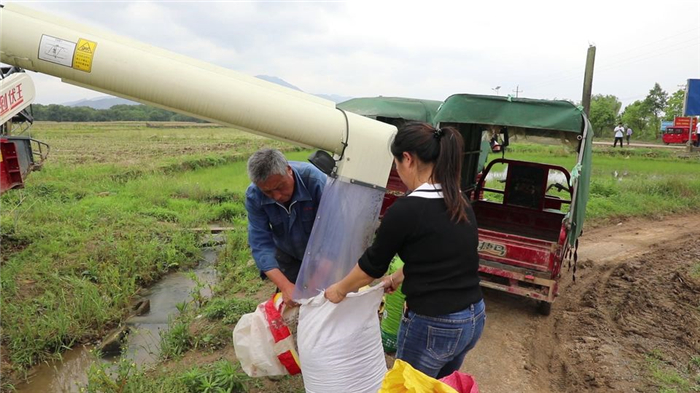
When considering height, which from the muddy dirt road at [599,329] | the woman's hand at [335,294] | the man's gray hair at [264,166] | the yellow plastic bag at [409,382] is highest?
the man's gray hair at [264,166]

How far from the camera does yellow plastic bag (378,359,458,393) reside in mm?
1415

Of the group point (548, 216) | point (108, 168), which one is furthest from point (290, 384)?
point (108, 168)

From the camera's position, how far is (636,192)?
10578 mm

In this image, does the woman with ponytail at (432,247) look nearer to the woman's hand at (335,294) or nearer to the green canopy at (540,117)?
the woman's hand at (335,294)

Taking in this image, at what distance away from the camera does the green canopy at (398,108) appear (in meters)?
7.72

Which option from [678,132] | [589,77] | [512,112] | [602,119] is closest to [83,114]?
Answer: [602,119]

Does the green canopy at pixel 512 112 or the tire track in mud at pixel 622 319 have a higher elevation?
the green canopy at pixel 512 112

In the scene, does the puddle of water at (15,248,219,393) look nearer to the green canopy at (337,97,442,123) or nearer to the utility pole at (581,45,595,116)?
the green canopy at (337,97,442,123)

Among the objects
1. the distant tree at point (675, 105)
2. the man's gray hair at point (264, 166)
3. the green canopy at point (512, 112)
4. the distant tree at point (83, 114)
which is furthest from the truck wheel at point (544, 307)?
Answer: the distant tree at point (83, 114)

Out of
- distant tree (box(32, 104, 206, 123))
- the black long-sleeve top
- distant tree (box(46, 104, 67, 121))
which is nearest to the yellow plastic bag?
the black long-sleeve top

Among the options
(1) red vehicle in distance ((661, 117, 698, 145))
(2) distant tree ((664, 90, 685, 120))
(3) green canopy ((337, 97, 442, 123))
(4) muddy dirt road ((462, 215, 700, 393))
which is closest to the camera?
(4) muddy dirt road ((462, 215, 700, 393))

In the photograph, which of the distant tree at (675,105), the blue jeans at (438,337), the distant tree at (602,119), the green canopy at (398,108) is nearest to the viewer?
the blue jeans at (438,337)

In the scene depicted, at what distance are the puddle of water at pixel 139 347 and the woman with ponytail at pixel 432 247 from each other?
248cm

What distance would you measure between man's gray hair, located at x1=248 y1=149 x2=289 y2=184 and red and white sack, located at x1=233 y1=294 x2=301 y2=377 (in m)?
0.75
